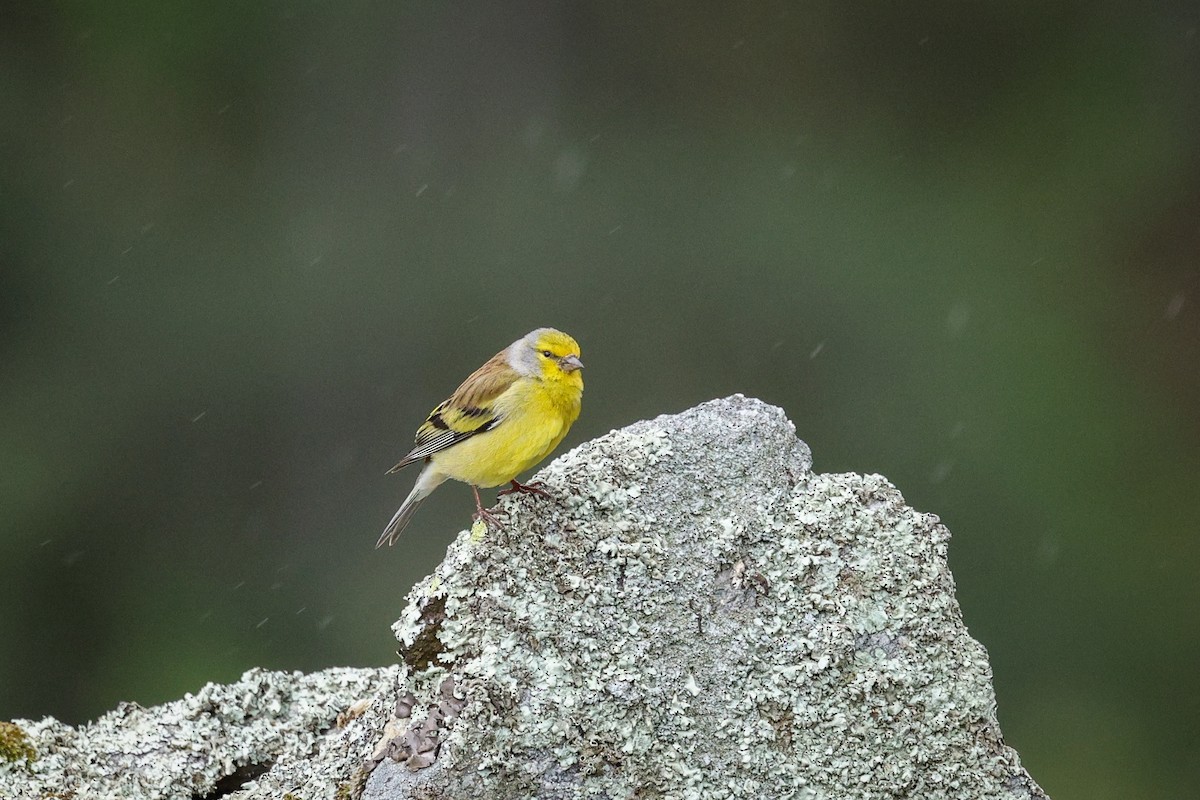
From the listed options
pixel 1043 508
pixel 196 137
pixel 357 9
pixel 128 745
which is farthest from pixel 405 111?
pixel 128 745

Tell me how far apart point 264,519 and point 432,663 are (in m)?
6.83

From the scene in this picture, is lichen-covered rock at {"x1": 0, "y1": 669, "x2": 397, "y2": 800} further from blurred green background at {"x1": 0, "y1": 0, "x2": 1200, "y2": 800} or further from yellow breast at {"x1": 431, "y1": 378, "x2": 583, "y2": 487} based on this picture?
blurred green background at {"x1": 0, "y1": 0, "x2": 1200, "y2": 800}

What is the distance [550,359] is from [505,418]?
0.83 ft

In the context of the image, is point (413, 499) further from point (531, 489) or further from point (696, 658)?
point (696, 658)

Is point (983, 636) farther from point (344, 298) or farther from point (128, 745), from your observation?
point (128, 745)

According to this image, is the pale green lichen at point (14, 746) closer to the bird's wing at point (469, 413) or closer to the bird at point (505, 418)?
the bird at point (505, 418)

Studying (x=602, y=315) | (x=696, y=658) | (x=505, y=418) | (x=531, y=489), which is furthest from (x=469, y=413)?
(x=602, y=315)

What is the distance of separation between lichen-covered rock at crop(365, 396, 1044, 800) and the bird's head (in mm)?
966

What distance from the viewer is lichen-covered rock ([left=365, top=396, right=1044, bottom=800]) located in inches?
108

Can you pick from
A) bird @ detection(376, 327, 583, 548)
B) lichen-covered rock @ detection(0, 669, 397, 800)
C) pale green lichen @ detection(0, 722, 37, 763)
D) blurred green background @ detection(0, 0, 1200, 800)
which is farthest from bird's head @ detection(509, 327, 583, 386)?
blurred green background @ detection(0, 0, 1200, 800)

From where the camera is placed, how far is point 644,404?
355 inches

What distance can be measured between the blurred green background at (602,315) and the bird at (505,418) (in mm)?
4360

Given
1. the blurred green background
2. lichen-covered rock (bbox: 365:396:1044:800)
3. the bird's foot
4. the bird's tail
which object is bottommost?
lichen-covered rock (bbox: 365:396:1044:800)

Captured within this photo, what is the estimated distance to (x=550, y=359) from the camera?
4.10 metres
